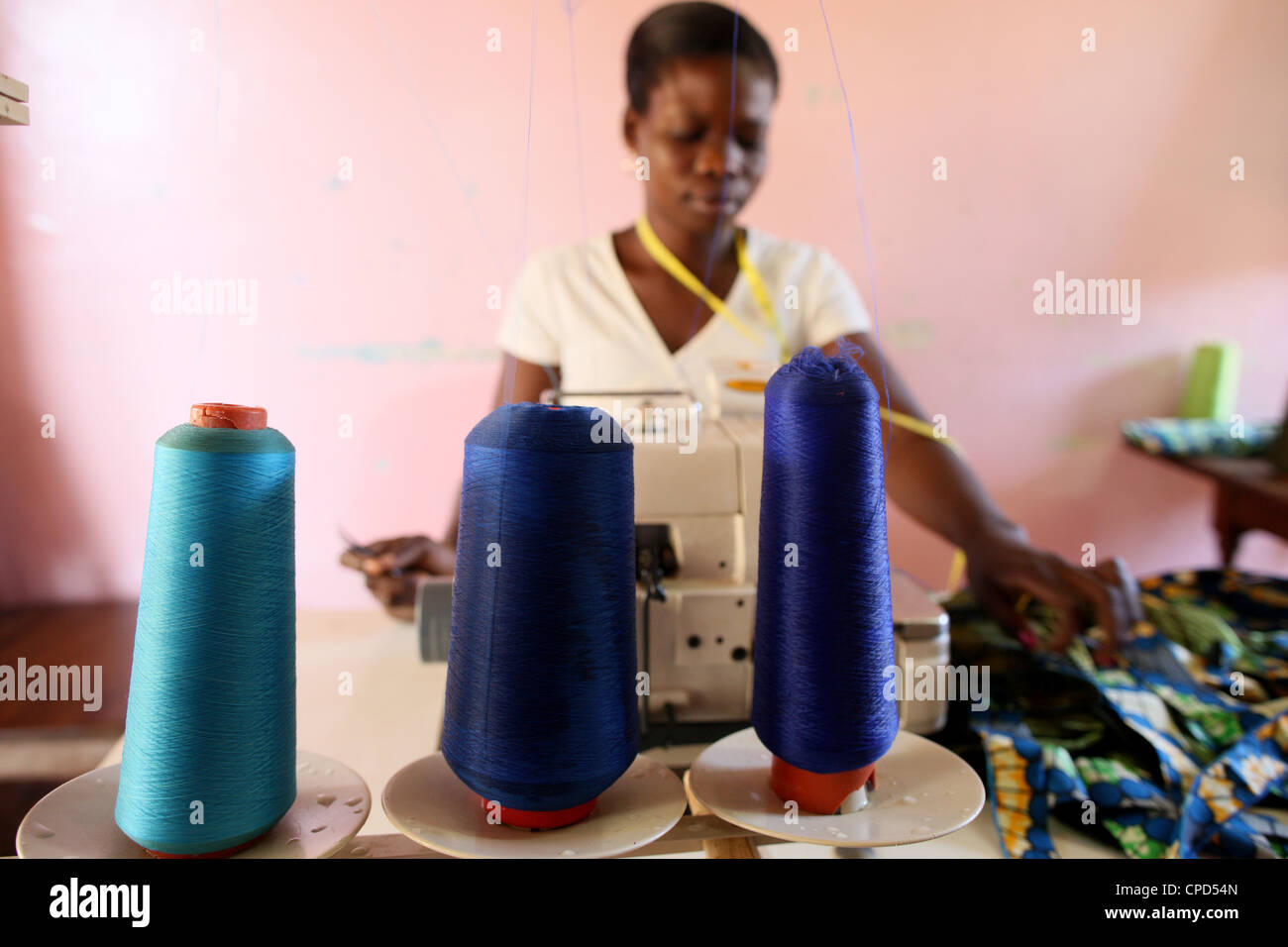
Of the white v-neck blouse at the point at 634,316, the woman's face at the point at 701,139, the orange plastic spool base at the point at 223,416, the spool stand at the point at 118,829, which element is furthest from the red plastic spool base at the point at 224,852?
the woman's face at the point at 701,139

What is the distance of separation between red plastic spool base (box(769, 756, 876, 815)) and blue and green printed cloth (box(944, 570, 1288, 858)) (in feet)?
→ 0.91

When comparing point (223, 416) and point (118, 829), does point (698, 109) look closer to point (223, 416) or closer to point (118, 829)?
point (223, 416)

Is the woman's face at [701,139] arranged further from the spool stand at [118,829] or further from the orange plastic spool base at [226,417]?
the spool stand at [118,829]

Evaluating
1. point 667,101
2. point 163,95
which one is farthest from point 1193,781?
point 163,95

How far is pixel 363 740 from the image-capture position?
36.5 inches

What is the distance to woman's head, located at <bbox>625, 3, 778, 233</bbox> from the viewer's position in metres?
1.00

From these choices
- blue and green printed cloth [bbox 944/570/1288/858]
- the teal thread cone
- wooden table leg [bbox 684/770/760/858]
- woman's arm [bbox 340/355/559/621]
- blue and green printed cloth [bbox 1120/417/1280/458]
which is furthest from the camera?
blue and green printed cloth [bbox 1120/417/1280/458]

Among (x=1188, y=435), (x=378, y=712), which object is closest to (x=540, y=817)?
(x=378, y=712)

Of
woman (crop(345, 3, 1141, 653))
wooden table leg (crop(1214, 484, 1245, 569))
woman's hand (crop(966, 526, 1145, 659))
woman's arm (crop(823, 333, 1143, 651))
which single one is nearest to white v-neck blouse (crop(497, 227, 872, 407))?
woman (crop(345, 3, 1141, 653))

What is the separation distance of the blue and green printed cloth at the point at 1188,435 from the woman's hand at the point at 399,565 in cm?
101

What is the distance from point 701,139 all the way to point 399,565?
0.66m

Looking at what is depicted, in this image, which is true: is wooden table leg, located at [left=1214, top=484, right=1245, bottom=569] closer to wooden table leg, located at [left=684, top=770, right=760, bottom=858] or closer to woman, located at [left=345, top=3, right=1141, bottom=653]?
woman, located at [left=345, top=3, right=1141, bottom=653]
